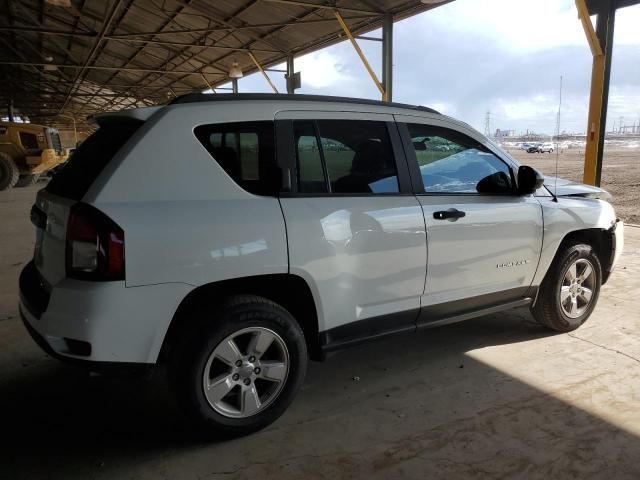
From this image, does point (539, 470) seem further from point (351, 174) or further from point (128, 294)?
point (128, 294)

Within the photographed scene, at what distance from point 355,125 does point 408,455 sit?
184cm

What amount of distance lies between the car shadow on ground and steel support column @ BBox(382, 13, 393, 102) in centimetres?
967

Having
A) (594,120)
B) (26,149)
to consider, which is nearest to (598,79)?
(594,120)

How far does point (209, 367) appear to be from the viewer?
237 cm

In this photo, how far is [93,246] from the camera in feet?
6.95

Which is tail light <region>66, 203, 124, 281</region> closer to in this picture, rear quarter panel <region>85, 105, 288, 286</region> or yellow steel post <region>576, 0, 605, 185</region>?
rear quarter panel <region>85, 105, 288, 286</region>

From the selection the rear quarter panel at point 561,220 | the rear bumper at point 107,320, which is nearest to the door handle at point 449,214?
the rear quarter panel at point 561,220

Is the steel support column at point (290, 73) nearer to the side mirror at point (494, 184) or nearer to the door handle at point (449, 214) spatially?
the side mirror at point (494, 184)

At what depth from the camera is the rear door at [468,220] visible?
302cm

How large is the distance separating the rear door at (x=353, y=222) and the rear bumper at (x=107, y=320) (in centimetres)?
69

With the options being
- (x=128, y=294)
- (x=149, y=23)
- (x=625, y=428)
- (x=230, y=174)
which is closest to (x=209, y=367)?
(x=128, y=294)

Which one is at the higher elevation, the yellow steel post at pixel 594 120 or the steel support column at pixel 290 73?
the steel support column at pixel 290 73

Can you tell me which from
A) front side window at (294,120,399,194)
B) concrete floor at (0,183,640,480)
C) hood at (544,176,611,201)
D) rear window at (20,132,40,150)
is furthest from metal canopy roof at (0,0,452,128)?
concrete floor at (0,183,640,480)

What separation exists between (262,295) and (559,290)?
2.44m
